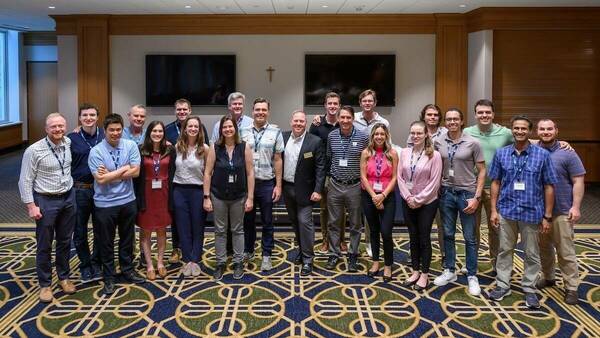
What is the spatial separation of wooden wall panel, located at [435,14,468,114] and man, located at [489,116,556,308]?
5184 millimetres

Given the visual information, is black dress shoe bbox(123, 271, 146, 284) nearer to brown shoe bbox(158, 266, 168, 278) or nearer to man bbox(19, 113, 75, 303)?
brown shoe bbox(158, 266, 168, 278)

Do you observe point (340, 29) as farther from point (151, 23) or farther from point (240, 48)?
point (151, 23)

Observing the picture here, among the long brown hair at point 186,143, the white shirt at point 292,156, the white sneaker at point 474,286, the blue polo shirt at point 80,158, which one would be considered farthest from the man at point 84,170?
the white sneaker at point 474,286

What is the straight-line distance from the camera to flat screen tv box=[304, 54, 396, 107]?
345 inches

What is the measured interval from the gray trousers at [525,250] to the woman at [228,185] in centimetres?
197

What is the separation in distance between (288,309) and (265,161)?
132 cm

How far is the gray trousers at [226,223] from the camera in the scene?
165 inches

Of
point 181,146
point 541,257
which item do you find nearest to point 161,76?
point 181,146

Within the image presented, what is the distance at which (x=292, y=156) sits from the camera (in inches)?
A: 171

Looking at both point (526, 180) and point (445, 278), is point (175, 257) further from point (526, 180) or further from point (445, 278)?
point (526, 180)

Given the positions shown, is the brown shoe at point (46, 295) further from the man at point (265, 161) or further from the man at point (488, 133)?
the man at point (488, 133)

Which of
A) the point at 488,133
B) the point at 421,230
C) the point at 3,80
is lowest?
the point at 421,230

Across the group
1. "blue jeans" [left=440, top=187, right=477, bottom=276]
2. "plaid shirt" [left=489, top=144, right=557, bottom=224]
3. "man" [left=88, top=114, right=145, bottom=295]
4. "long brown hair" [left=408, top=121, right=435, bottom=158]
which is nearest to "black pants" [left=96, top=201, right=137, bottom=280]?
"man" [left=88, top=114, right=145, bottom=295]

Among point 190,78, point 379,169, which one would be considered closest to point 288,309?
point 379,169
